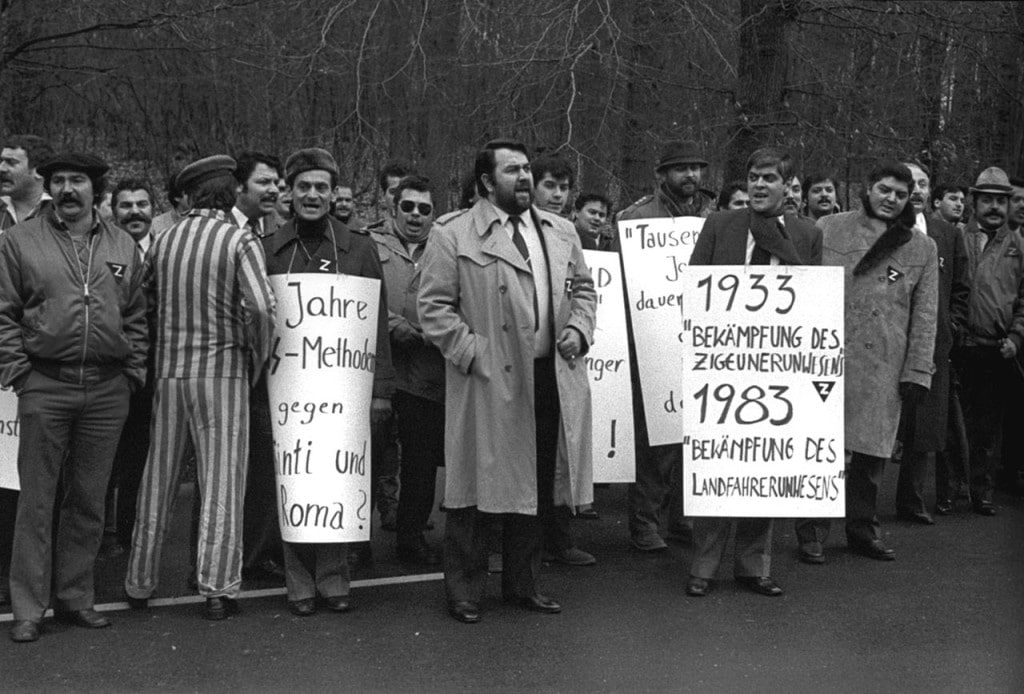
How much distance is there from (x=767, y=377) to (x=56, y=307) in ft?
11.4

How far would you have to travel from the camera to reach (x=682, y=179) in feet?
29.4

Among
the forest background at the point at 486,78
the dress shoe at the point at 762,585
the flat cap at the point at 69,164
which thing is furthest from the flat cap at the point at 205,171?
the forest background at the point at 486,78

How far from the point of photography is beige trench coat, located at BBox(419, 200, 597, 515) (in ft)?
23.0

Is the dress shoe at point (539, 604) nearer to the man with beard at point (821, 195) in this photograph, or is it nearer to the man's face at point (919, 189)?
the man's face at point (919, 189)

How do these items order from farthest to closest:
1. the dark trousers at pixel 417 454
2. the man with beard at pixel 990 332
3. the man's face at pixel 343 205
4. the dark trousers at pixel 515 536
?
the man with beard at pixel 990 332 < the man's face at pixel 343 205 < the dark trousers at pixel 417 454 < the dark trousers at pixel 515 536

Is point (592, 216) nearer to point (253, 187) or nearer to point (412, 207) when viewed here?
point (412, 207)

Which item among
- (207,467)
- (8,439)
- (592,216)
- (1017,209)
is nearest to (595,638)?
(207,467)

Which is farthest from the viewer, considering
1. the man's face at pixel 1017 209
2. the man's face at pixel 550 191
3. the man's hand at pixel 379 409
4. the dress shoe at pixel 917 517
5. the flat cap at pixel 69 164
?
the man's face at pixel 1017 209

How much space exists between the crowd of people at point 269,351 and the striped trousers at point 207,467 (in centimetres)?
1

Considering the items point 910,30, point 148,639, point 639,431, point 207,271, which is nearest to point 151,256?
point 207,271

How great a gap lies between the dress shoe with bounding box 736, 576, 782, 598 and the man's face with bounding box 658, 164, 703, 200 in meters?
2.42

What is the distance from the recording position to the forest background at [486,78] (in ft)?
38.5

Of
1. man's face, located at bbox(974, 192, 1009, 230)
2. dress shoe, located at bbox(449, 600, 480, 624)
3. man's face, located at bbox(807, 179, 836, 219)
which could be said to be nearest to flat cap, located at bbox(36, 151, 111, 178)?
dress shoe, located at bbox(449, 600, 480, 624)

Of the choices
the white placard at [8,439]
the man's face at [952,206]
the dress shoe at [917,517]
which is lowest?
the dress shoe at [917,517]
